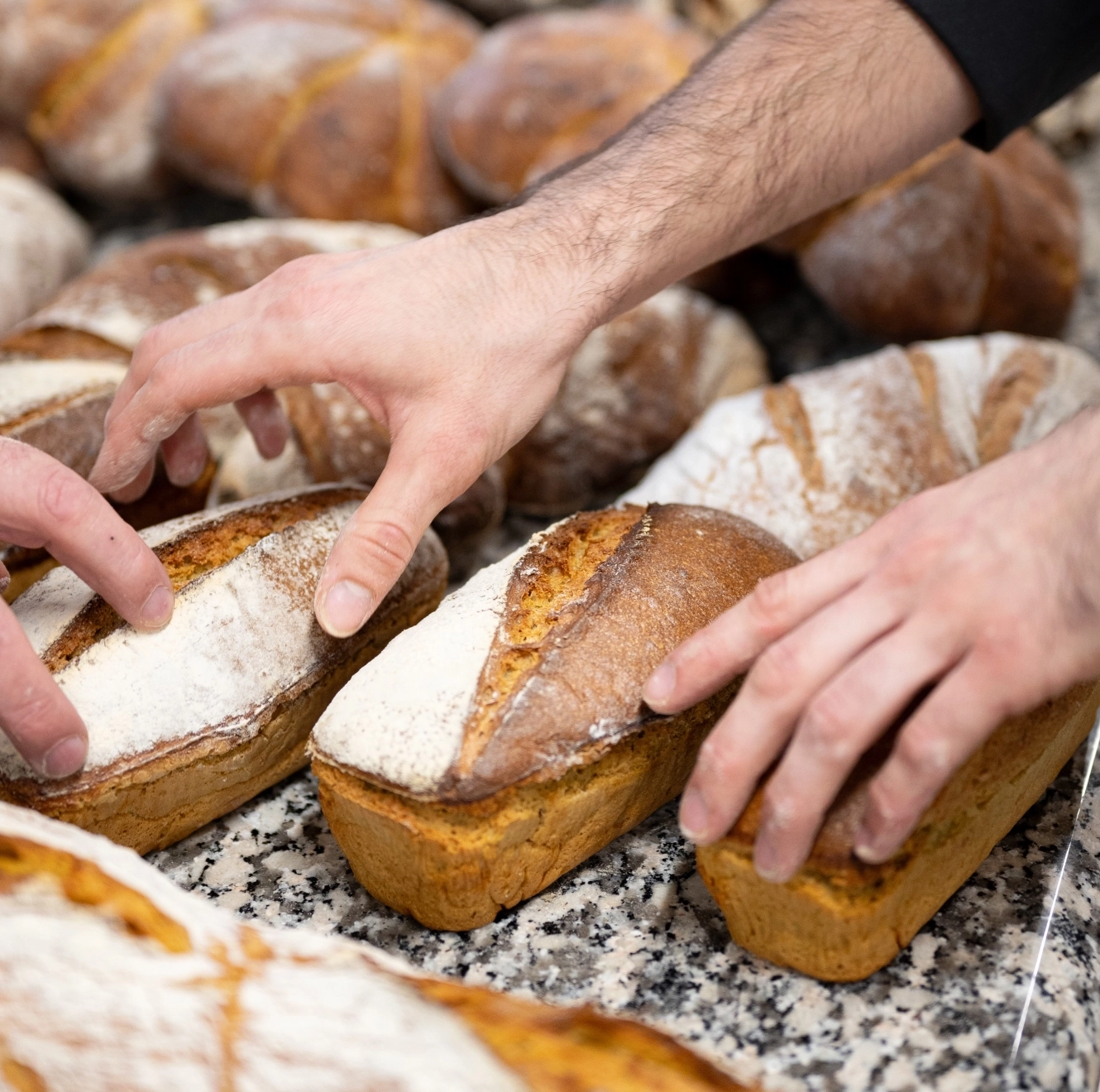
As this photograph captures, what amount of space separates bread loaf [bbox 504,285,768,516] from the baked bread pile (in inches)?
24.9

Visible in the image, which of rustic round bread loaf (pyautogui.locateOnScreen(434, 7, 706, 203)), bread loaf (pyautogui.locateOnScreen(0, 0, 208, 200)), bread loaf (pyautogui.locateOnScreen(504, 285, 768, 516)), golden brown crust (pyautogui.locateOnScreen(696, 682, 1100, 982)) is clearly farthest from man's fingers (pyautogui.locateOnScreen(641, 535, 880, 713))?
bread loaf (pyautogui.locateOnScreen(0, 0, 208, 200))

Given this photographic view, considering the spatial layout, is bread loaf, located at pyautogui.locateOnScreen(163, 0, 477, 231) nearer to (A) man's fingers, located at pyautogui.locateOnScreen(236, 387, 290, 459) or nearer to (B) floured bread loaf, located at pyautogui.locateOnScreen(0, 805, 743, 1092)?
(A) man's fingers, located at pyautogui.locateOnScreen(236, 387, 290, 459)

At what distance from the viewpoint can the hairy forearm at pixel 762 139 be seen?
57.3 inches

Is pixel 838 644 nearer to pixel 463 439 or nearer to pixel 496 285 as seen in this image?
pixel 463 439

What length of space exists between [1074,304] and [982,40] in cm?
105

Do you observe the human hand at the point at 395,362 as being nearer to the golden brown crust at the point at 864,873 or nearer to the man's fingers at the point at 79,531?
the man's fingers at the point at 79,531

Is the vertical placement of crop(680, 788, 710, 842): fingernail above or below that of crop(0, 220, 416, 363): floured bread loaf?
below

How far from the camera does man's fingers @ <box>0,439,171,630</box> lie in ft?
3.79

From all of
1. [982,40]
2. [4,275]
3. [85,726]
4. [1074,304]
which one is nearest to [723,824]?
[85,726]

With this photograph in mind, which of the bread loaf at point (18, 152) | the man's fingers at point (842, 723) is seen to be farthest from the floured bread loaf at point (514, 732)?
the bread loaf at point (18, 152)

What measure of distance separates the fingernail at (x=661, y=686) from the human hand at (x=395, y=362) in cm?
35

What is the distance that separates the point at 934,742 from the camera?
903 mm

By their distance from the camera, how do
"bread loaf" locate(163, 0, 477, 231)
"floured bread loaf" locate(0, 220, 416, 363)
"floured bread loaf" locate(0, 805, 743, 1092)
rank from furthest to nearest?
1. "bread loaf" locate(163, 0, 477, 231)
2. "floured bread loaf" locate(0, 220, 416, 363)
3. "floured bread loaf" locate(0, 805, 743, 1092)

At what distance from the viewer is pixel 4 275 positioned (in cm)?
238
